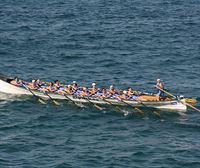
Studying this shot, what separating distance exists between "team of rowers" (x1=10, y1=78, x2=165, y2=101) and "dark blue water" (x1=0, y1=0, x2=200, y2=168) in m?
1.65

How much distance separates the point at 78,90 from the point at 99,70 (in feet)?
36.5

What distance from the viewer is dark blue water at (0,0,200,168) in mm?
48844

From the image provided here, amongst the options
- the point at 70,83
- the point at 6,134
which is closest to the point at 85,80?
the point at 70,83

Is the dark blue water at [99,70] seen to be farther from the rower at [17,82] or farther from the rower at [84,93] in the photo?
the rower at [17,82]

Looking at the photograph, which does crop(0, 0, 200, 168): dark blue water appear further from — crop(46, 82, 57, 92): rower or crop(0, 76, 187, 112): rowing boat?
crop(46, 82, 57, 92): rower

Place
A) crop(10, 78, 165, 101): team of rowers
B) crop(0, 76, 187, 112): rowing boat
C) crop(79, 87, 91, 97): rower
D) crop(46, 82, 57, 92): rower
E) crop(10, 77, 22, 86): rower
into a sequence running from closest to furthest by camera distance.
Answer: crop(0, 76, 187, 112): rowing boat → crop(10, 78, 165, 101): team of rowers → crop(79, 87, 91, 97): rower → crop(46, 82, 57, 92): rower → crop(10, 77, 22, 86): rower

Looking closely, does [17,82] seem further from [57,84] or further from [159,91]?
[159,91]

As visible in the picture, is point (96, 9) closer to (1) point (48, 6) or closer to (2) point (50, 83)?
(1) point (48, 6)

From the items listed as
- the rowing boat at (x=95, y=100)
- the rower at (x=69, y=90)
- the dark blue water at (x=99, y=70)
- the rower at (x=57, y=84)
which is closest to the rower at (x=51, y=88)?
the rower at (x=57, y=84)

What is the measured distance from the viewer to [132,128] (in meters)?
54.2

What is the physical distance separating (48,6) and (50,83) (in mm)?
48210

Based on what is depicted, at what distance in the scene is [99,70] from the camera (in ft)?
236

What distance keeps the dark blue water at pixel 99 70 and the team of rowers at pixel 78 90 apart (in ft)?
5.40

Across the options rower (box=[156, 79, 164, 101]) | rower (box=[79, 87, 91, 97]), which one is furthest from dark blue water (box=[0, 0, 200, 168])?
rower (box=[156, 79, 164, 101])
